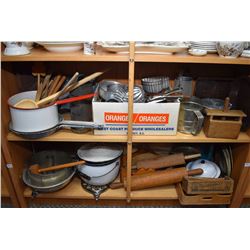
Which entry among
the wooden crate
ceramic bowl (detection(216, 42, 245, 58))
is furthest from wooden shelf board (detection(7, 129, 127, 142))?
ceramic bowl (detection(216, 42, 245, 58))

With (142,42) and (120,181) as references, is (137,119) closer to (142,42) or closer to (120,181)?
(142,42)

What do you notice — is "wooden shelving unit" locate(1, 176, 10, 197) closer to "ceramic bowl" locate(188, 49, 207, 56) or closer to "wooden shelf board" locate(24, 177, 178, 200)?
"wooden shelf board" locate(24, 177, 178, 200)

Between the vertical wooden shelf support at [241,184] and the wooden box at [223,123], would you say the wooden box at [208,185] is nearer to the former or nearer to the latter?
the vertical wooden shelf support at [241,184]

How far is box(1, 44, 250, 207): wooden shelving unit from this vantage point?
107 centimetres

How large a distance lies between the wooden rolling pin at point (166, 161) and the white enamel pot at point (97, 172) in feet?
0.59

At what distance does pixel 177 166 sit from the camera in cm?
152

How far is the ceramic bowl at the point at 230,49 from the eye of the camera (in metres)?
1.06

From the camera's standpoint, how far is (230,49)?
1.07m

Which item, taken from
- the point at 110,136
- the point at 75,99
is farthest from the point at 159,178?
the point at 75,99

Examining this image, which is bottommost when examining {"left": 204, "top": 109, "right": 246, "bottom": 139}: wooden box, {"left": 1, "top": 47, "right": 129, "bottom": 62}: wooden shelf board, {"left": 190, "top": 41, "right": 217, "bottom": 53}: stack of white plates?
{"left": 204, "top": 109, "right": 246, "bottom": 139}: wooden box

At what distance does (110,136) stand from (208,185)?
638 mm

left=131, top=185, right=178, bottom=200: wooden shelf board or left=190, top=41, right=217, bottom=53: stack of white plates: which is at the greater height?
left=190, top=41, right=217, bottom=53: stack of white plates

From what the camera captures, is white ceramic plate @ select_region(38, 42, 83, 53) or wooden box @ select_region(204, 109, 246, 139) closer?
white ceramic plate @ select_region(38, 42, 83, 53)

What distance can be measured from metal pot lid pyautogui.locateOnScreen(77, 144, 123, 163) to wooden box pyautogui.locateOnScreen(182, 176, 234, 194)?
462 mm
